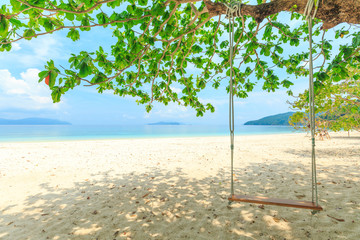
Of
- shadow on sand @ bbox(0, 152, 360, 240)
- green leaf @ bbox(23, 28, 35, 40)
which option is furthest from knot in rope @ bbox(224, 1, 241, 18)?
shadow on sand @ bbox(0, 152, 360, 240)

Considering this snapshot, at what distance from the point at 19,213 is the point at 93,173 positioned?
241 centimetres

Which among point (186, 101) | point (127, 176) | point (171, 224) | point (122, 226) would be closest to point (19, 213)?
point (122, 226)

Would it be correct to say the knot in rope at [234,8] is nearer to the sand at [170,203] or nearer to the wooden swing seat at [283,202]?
the wooden swing seat at [283,202]

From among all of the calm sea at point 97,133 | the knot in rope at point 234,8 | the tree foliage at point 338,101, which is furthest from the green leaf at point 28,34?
the calm sea at point 97,133

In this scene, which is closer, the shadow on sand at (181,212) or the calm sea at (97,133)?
the shadow on sand at (181,212)

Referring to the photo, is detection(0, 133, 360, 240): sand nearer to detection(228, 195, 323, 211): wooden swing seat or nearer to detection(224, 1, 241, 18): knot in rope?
detection(228, 195, 323, 211): wooden swing seat

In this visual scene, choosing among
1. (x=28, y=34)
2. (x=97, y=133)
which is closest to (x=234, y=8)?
(x=28, y=34)

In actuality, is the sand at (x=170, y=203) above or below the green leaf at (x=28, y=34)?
below

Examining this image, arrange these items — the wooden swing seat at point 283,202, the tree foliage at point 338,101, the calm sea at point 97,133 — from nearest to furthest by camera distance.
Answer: the wooden swing seat at point 283,202 → the tree foliage at point 338,101 → the calm sea at point 97,133

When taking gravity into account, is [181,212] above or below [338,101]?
below

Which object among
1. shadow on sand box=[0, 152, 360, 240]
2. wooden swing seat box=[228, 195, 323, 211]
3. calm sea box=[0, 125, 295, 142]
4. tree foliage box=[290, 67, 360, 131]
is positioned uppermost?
tree foliage box=[290, 67, 360, 131]

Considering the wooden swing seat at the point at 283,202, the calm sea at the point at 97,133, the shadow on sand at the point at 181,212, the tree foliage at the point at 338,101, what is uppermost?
the tree foliage at the point at 338,101

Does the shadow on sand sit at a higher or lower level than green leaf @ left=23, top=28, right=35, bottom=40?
lower

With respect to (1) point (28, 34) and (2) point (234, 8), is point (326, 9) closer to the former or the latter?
(2) point (234, 8)
